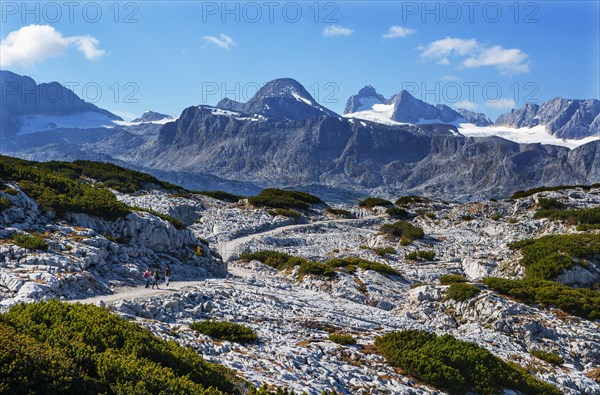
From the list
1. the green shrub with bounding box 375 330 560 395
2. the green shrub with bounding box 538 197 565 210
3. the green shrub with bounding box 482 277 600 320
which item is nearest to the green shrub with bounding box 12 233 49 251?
the green shrub with bounding box 375 330 560 395

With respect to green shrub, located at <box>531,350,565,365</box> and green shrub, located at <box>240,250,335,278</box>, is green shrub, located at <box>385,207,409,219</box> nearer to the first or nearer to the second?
green shrub, located at <box>240,250,335,278</box>

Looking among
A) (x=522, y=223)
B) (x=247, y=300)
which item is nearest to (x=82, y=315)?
(x=247, y=300)

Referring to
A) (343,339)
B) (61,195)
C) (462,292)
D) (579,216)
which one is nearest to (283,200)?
(579,216)

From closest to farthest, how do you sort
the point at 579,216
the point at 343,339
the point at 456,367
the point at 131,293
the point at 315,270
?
the point at 456,367
the point at 343,339
the point at 131,293
the point at 315,270
the point at 579,216

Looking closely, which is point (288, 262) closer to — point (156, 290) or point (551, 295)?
point (156, 290)

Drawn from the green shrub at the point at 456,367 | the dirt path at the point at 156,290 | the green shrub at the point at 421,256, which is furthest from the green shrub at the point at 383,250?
the green shrub at the point at 456,367

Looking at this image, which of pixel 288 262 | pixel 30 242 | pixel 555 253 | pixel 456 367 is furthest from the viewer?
pixel 288 262

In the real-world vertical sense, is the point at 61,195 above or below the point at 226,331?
above
